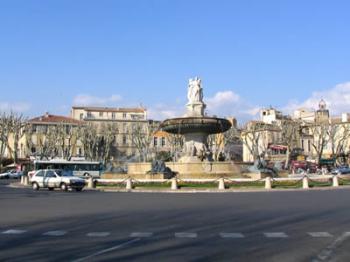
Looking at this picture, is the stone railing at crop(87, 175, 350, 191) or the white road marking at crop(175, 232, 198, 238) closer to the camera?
the white road marking at crop(175, 232, 198, 238)

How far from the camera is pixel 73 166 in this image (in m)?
65.8

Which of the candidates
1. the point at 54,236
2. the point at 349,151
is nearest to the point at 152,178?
the point at 54,236

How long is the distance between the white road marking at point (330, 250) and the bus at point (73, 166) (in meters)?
53.9

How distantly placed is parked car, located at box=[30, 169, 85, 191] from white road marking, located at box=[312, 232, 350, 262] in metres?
25.4

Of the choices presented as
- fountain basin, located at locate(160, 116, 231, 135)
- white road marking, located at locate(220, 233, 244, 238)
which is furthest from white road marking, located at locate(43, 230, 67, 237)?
fountain basin, located at locate(160, 116, 231, 135)

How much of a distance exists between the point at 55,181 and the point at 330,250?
28.7 meters

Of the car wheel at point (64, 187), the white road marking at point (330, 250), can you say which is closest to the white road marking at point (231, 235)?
the white road marking at point (330, 250)

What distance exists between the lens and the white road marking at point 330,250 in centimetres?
899

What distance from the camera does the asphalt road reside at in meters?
9.30

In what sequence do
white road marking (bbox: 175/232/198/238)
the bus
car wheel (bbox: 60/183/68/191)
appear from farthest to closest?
the bus
car wheel (bbox: 60/183/68/191)
white road marking (bbox: 175/232/198/238)

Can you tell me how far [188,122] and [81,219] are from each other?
88.7ft

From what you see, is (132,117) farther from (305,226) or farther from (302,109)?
(305,226)

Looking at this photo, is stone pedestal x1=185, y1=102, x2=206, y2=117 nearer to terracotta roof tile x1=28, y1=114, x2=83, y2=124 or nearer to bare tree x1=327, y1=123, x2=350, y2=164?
bare tree x1=327, y1=123, x2=350, y2=164

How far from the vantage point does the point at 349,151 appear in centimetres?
10981
